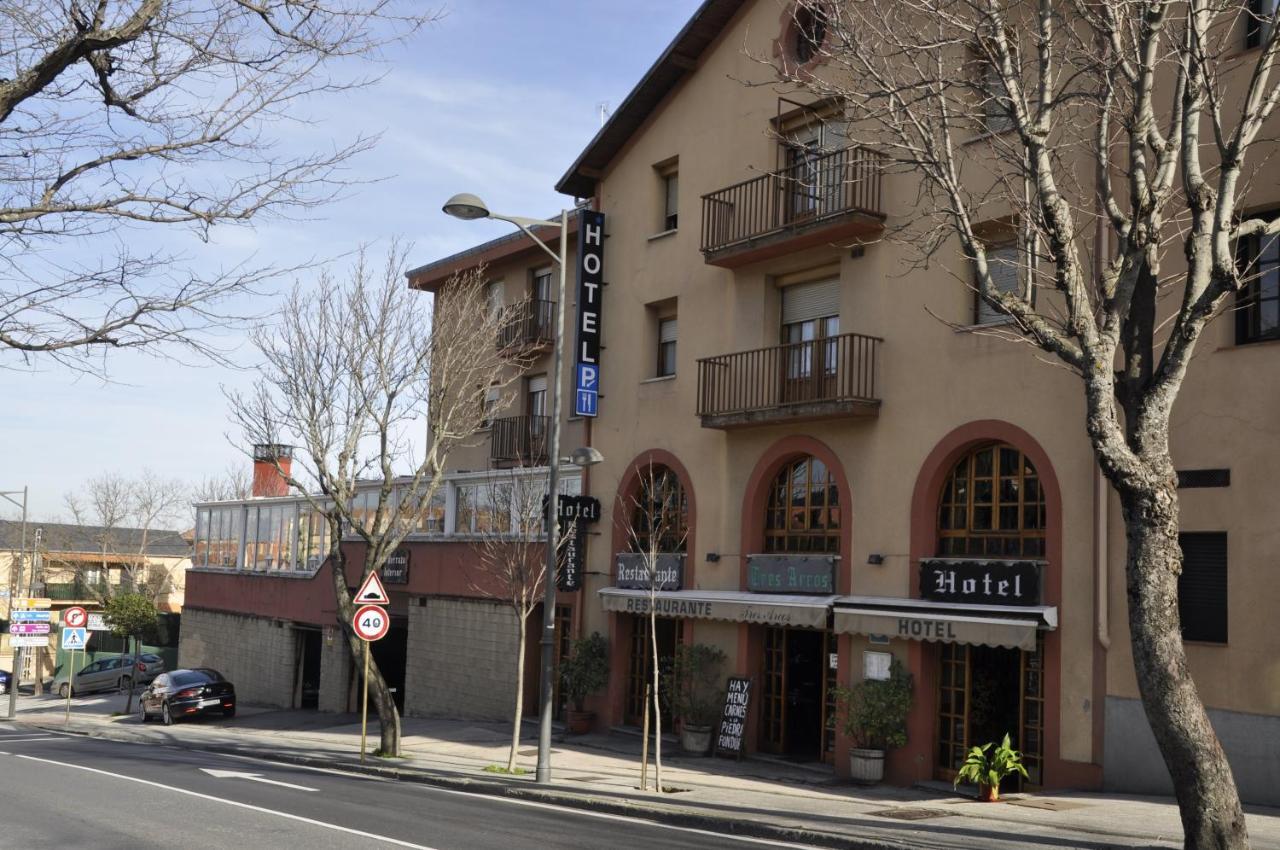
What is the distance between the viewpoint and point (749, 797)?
620 inches

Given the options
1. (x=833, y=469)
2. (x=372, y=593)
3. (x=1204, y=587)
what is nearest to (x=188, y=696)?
(x=372, y=593)

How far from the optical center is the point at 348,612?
22.2 m

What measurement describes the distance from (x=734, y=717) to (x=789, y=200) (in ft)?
29.1

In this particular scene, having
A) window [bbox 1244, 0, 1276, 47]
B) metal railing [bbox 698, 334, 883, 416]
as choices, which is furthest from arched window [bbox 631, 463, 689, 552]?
window [bbox 1244, 0, 1276, 47]

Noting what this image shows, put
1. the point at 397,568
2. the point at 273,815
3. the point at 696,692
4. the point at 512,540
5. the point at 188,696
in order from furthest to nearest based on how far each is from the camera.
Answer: the point at 188,696, the point at 397,568, the point at 512,540, the point at 696,692, the point at 273,815

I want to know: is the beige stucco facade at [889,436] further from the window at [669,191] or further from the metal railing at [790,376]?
the metal railing at [790,376]

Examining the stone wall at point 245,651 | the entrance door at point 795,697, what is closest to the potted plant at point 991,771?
the entrance door at point 795,697

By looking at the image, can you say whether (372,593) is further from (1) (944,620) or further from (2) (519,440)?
(1) (944,620)

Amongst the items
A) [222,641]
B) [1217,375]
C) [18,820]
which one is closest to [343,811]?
[18,820]

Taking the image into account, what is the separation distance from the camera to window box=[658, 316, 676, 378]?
24.1m

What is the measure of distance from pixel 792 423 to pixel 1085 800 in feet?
26.3

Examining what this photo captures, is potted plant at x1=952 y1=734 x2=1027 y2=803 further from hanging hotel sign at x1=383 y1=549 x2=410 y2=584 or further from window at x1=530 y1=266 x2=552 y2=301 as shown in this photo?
hanging hotel sign at x1=383 y1=549 x2=410 y2=584

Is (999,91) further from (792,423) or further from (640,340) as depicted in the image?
(640,340)

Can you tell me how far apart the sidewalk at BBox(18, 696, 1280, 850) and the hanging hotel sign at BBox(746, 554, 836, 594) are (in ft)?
9.29
